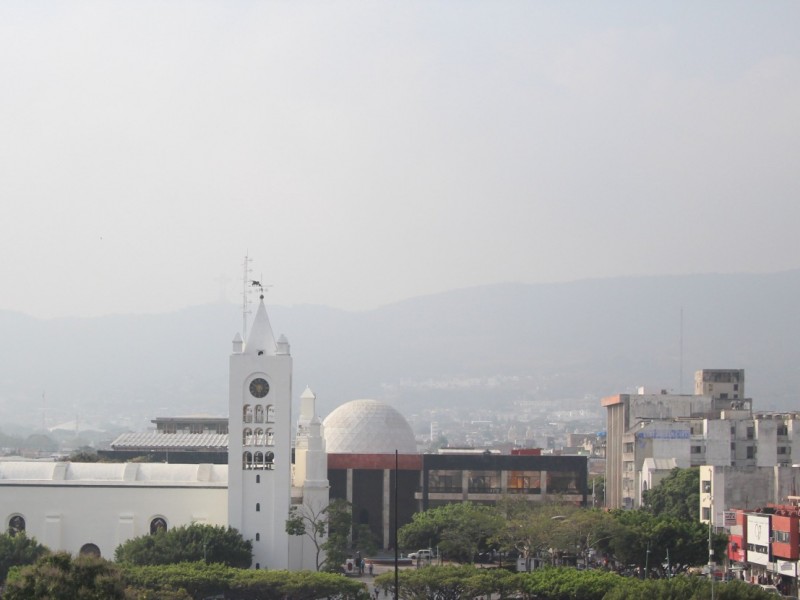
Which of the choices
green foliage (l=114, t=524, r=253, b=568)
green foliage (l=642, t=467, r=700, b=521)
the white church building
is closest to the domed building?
green foliage (l=642, t=467, r=700, b=521)

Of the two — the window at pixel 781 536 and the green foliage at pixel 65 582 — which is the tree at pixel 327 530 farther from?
the green foliage at pixel 65 582

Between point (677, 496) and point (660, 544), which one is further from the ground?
point (677, 496)

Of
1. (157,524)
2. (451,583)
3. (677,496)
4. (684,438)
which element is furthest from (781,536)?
(684,438)

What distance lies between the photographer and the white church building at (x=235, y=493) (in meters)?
76.4

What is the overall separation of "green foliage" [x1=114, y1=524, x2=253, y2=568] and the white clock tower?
4.96 ft

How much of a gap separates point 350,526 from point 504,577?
54.1ft

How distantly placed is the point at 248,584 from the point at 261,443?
50.7 ft

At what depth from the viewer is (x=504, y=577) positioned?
207ft

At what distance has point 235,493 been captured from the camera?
76.4 m

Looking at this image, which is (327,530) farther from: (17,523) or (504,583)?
(504,583)

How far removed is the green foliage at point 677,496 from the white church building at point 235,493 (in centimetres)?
2861

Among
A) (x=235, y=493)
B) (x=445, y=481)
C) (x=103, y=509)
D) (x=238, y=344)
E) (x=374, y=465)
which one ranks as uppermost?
(x=238, y=344)

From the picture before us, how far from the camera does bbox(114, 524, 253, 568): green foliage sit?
71.8 meters

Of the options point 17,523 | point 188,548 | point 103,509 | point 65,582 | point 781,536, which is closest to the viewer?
point 65,582
